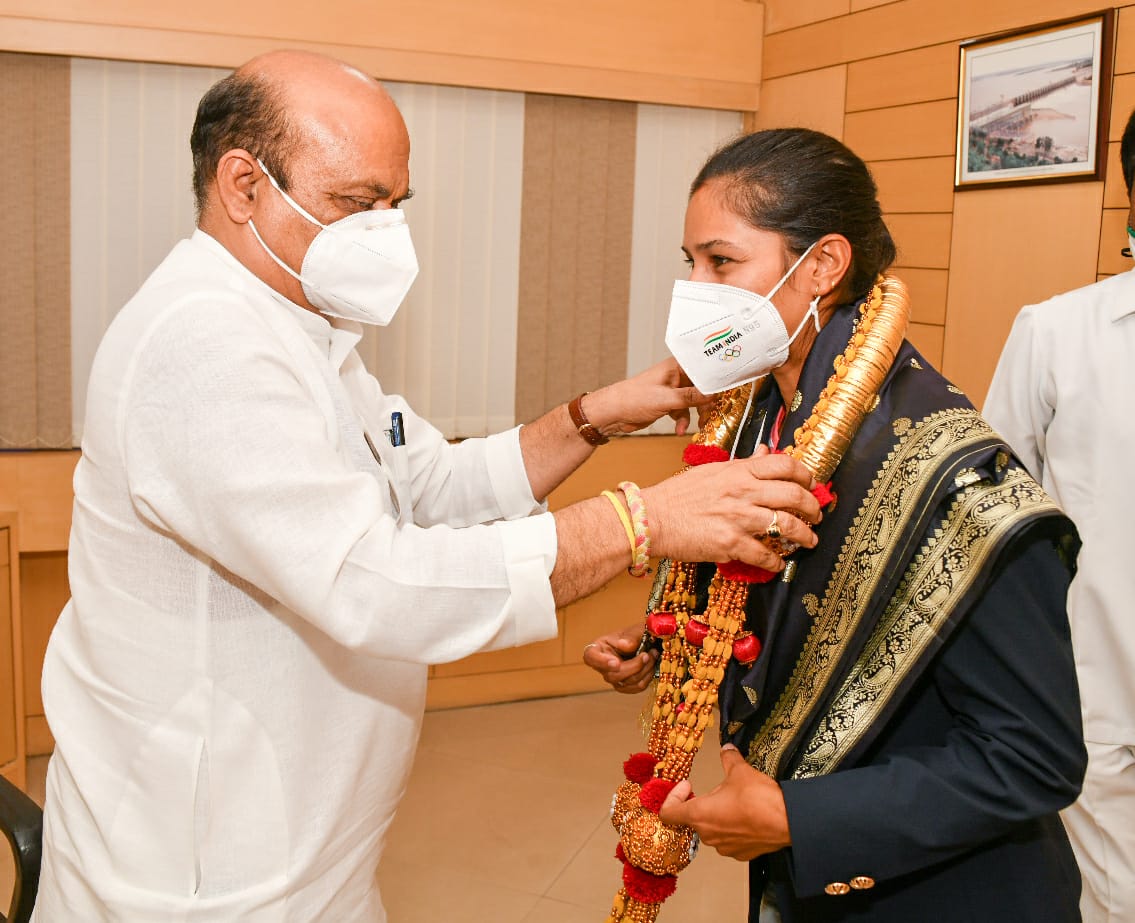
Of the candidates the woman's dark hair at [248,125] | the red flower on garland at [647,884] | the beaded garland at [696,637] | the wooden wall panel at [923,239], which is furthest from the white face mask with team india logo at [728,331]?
the wooden wall panel at [923,239]

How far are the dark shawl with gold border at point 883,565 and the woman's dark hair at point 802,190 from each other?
0.18 metres

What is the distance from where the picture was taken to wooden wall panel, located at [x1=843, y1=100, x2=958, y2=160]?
11.3 feet

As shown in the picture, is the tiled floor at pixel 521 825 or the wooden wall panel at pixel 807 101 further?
the wooden wall panel at pixel 807 101

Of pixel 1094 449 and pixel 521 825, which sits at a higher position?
pixel 1094 449

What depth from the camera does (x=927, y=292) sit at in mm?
3580

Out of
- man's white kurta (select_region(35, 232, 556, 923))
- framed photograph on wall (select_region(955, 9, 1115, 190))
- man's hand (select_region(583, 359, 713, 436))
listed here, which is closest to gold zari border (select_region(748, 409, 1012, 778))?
man's white kurta (select_region(35, 232, 556, 923))

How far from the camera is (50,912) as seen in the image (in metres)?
1.47

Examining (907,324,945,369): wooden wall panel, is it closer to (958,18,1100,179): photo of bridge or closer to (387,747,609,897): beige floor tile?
(958,18,1100,179): photo of bridge

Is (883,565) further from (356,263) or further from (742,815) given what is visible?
(356,263)

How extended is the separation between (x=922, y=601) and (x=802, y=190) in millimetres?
616

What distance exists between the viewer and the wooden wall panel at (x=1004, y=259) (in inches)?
118

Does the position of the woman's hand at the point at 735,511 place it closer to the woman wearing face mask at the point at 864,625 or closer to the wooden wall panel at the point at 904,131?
the woman wearing face mask at the point at 864,625

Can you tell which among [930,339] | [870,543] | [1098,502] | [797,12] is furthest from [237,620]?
[797,12]

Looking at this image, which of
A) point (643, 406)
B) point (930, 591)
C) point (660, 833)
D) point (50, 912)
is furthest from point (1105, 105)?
point (50, 912)
